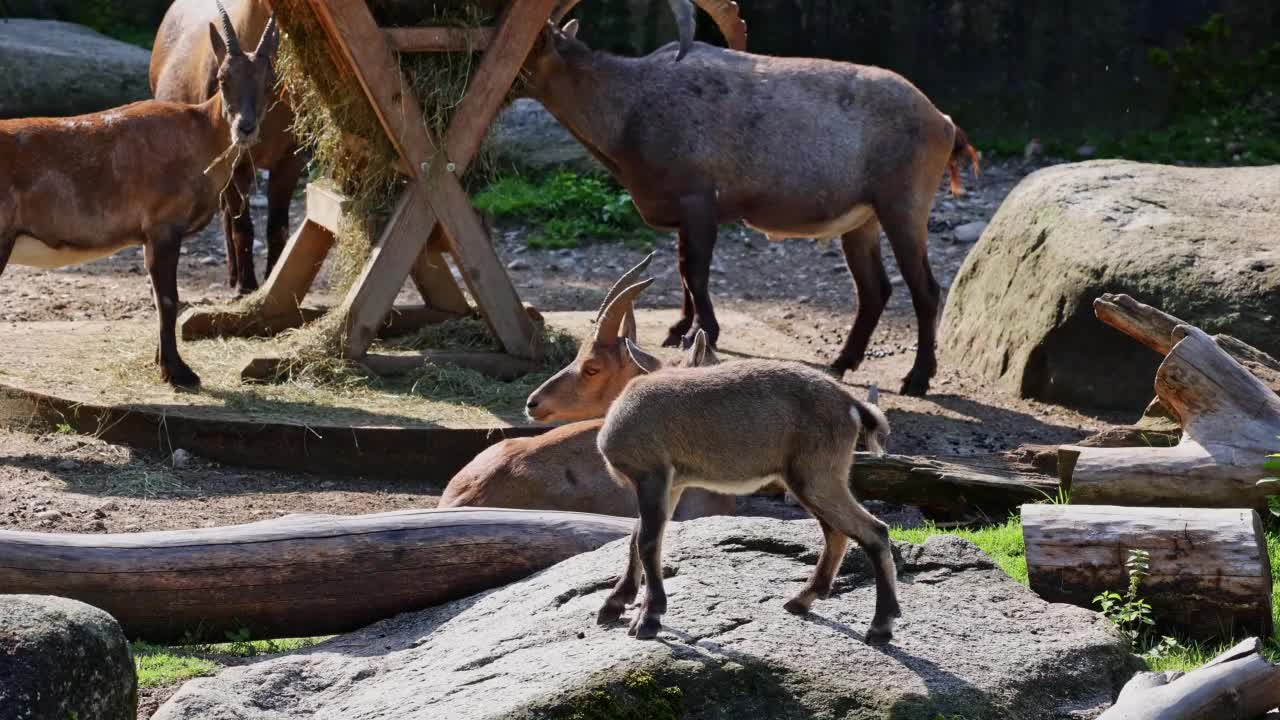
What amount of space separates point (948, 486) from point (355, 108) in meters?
3.88

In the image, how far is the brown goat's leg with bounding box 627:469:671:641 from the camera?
4.36 metres

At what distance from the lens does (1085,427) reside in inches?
352

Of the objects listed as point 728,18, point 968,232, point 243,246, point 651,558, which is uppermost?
point 728,18

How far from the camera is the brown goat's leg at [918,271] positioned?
379 inches

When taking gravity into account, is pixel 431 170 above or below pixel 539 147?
above

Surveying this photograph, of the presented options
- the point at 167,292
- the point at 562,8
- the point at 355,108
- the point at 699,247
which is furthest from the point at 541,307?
the point at 167,292

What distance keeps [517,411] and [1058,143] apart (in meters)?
8.50

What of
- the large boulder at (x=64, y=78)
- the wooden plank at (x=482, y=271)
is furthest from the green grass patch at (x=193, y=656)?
the large boulder at (x=64, y=78)

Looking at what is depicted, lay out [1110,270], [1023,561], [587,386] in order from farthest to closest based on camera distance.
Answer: [1110,270] → [587,386] → [1023,561]

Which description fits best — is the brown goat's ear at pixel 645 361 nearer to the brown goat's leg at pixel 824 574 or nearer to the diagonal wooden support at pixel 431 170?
the brown goat's leg at pixel 824 574

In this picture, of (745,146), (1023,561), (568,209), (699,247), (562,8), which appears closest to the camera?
(1023,561)

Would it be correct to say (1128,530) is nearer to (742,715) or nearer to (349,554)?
(742,715)

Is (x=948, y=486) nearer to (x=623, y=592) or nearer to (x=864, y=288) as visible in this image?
(x=623, y=592)

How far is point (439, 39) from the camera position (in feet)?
28.2
